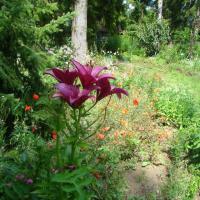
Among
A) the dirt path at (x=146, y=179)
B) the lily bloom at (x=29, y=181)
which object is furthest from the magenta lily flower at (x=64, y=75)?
the dirt path at (x=146, y=179)

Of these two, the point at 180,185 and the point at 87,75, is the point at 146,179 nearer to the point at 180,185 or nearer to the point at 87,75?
the point at 180,185

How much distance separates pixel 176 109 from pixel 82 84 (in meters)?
5.07

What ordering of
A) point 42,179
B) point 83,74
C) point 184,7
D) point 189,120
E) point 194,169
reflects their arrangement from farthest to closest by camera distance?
point 184,7 < point 189,120 < point 194,169 < point 42,179 < point 83,74

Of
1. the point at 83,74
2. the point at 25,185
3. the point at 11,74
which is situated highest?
the point at 83,74

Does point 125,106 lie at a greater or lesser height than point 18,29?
lesser

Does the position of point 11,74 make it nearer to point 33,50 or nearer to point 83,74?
point 33,50

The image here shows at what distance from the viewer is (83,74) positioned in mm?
2369

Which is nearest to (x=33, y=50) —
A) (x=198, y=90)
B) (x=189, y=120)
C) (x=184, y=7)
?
(x=189, y=120)

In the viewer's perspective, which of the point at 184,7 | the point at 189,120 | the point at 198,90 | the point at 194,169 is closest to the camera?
the point at 194,169

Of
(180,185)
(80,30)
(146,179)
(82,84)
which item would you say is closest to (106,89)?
(82,84)

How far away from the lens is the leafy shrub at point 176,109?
7055 millimetres

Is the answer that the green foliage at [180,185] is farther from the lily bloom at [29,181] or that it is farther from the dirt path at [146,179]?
the lily bloom at [29,181]

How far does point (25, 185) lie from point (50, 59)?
95.6 inches

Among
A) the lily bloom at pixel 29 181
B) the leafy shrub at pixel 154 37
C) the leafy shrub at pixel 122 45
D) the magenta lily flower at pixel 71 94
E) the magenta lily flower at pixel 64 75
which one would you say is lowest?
the leafy shrub at pixel 122 45
